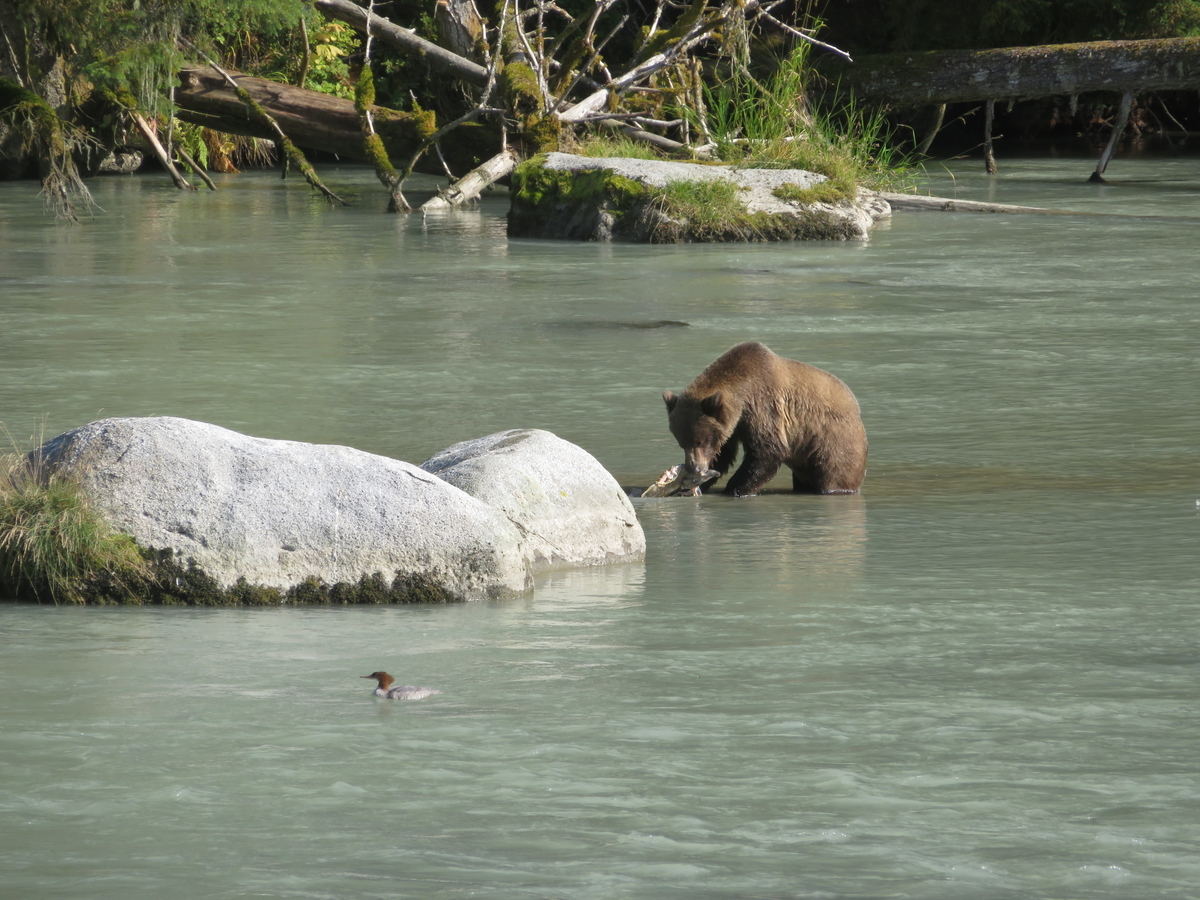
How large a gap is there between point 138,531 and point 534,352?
542 cm

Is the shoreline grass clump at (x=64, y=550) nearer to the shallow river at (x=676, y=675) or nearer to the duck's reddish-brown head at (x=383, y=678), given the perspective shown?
the shallow river at (x=676, y=675)

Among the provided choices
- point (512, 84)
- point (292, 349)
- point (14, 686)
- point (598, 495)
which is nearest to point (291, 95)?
point (512, 84)

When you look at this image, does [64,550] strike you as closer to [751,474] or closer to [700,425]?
[700,425]

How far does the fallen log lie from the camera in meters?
22.4

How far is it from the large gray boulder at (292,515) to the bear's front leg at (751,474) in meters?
2.01

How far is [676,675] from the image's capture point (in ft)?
14.1

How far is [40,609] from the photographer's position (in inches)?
200

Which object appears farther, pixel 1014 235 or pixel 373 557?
pixel 1014 235

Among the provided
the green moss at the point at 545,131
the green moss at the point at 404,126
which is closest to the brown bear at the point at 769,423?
the green moss at the point at 545,131

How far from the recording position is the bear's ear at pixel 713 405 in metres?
6.81

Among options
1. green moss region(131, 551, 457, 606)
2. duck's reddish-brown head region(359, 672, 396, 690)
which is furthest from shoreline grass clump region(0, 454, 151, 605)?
duck's reddish-brown head region(359, 672, 396, 690)

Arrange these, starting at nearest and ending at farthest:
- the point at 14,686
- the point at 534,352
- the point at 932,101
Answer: the point at 14,686 < the point at 534,352 < the point at 932,101

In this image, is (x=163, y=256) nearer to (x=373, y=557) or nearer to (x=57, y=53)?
(x=57, y=53)

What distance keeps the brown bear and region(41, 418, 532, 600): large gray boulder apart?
181 cm
